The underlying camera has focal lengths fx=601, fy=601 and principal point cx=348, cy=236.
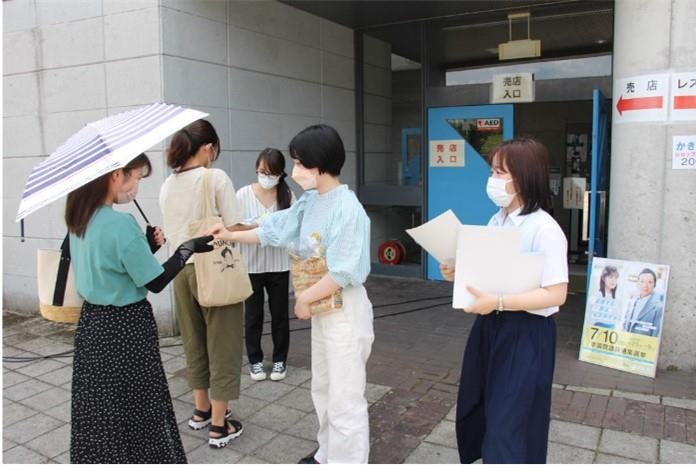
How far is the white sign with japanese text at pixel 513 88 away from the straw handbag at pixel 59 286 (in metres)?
5.52

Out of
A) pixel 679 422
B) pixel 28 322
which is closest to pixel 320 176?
pixel 679 422

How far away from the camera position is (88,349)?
102 inches

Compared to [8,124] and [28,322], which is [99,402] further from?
[8,124]

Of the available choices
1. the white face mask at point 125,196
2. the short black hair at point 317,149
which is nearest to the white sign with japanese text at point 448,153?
the short black hair at point 317,149

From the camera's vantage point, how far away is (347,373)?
2.81m

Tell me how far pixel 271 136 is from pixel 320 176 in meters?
4.00

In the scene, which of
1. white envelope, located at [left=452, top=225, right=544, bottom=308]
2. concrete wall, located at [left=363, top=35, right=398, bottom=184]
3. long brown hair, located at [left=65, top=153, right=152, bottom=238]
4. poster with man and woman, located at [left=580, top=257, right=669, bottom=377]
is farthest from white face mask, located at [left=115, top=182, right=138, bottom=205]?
concrete wall, located at [left=363, top=35, right=398, bottom=184]

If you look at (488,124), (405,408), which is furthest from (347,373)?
(488,124)

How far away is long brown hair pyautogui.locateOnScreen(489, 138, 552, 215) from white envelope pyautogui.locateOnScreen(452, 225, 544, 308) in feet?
0.64

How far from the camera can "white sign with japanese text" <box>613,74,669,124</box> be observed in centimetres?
441

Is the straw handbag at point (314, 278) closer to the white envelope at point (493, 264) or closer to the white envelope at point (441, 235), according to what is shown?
the white envelope at point (441, 235)

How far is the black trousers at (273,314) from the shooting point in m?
4.45

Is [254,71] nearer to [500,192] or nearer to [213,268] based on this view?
[213,268]

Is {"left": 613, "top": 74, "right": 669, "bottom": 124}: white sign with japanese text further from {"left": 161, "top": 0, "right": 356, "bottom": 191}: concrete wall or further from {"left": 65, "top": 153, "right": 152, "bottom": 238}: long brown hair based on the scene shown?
{"left": 65, "top": 153, "right": 152, "bottom": 238}: long brown hair
